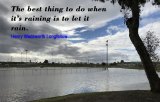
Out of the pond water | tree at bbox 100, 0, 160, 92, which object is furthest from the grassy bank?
the pond water

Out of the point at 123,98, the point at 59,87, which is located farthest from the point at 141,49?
the point at 59,87

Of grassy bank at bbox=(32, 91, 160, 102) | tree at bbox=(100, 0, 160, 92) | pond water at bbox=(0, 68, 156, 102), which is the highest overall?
tree at bbox=(100, 0, 160, 92)

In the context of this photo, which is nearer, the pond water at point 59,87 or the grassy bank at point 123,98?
the grassy bank at point 123,98

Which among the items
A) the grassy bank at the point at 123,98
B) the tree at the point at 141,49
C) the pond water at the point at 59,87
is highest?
the tree at the point at 141,49

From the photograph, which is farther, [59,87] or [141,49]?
[59,87]

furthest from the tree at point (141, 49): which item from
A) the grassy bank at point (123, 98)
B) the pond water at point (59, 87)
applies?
the pond water at point (59, 87)

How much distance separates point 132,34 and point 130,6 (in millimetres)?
2544

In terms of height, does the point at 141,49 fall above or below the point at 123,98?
above

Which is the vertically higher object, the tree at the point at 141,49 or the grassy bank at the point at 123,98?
the tree at the point at 141,49

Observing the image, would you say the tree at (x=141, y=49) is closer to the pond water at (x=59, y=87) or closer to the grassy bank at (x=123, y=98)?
the grassy bank at (x=123, y=98)

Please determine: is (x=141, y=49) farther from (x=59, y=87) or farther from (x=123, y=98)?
(x=59, y=87)

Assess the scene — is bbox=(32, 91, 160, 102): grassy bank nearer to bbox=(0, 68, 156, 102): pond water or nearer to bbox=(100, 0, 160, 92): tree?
bbox=(100, 0, 160, 92): tree

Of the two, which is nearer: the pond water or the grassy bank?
the grassy bank

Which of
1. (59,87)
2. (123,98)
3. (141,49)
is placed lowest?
(59,87)
